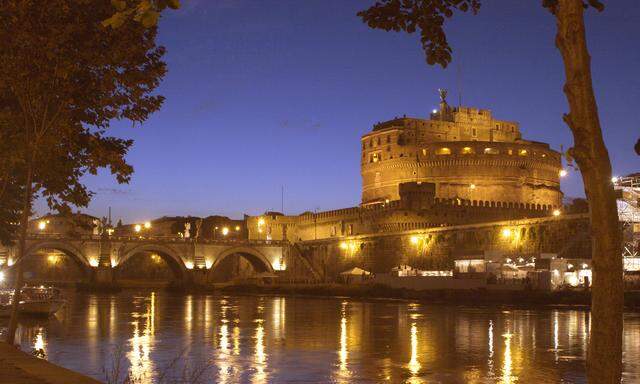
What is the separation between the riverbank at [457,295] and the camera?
3691 centimetres

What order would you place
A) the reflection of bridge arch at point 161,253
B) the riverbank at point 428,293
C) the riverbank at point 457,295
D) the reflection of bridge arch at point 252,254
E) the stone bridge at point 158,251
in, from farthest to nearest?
the reflection of bridge arch at point 252,254
the reflection of bridge arch at point 161,253
the stone bridge at point 158,251
the riverbank at point 428,293
the riverbank at point 457,295

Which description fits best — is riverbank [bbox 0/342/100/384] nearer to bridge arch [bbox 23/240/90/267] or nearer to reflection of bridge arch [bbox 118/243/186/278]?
bridge arch [bbox 23/240/90/267]

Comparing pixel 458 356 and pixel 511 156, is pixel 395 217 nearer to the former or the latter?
pixel 511 156

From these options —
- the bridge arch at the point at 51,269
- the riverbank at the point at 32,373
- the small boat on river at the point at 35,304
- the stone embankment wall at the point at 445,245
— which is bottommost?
the bridge arch at the point at 51,269

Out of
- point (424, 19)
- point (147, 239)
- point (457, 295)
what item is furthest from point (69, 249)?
point (424, 19)

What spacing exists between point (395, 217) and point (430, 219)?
3.49 meters

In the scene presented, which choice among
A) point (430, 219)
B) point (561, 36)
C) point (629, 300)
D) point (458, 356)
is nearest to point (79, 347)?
point (458, 356)

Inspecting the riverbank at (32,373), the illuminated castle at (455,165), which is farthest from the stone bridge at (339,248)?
the riverbank at (32,373)

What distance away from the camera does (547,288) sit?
132ft

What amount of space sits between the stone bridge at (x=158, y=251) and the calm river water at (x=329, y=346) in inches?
1462

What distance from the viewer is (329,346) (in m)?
20.4

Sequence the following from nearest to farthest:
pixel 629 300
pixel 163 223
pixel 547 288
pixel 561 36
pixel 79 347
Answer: pixel 561 36
pixel 79 347
pixel 629 300
pixel 547 288
pixel 163 223

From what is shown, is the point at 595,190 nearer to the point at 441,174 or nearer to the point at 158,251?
the point at 158,251

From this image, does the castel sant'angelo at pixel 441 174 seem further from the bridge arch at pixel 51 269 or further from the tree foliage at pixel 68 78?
the tree foliage at pixel 68 78
